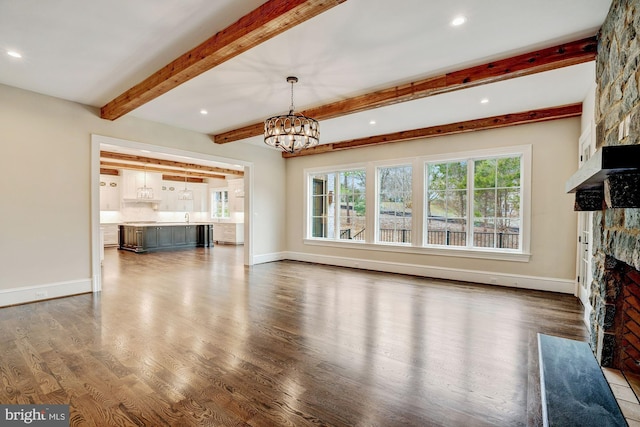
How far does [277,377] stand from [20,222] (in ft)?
14.4

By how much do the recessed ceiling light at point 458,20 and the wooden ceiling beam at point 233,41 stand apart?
3.81 ft

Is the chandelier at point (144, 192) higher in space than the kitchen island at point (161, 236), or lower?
higher

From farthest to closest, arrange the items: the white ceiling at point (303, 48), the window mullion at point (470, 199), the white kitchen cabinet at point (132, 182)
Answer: the white kitchen cabinet at point (132, 182) < the window mullion at point (470, 199) < the white ceiling at point (303, 48)

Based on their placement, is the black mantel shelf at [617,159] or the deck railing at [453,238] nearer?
the black mantel shelf at [617,159]

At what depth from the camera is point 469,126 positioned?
5398 millimetres

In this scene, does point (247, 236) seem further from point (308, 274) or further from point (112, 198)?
point (112, 198)

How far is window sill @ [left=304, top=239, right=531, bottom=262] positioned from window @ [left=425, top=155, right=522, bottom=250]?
17cm

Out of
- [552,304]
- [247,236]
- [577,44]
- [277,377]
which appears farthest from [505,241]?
[247,236]

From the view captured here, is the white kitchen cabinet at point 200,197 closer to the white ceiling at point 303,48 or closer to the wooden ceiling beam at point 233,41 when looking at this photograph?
the white ceiling at point 303,48

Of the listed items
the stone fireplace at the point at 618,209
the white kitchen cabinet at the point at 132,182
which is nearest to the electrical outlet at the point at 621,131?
the stone fireplace at the point at 618,209

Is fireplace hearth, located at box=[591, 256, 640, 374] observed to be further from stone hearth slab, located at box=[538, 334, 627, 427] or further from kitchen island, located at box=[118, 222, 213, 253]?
kitchen island, located at box=[118, 222, 213, 253]

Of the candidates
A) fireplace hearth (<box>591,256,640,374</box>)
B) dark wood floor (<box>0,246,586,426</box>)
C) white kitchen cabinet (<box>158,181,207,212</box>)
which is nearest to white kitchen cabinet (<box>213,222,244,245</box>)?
white kitchen cabinet (<box>158,181,207,212</box>)

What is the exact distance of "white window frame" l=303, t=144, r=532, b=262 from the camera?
5.12m

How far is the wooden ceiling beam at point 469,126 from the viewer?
4648 mm
